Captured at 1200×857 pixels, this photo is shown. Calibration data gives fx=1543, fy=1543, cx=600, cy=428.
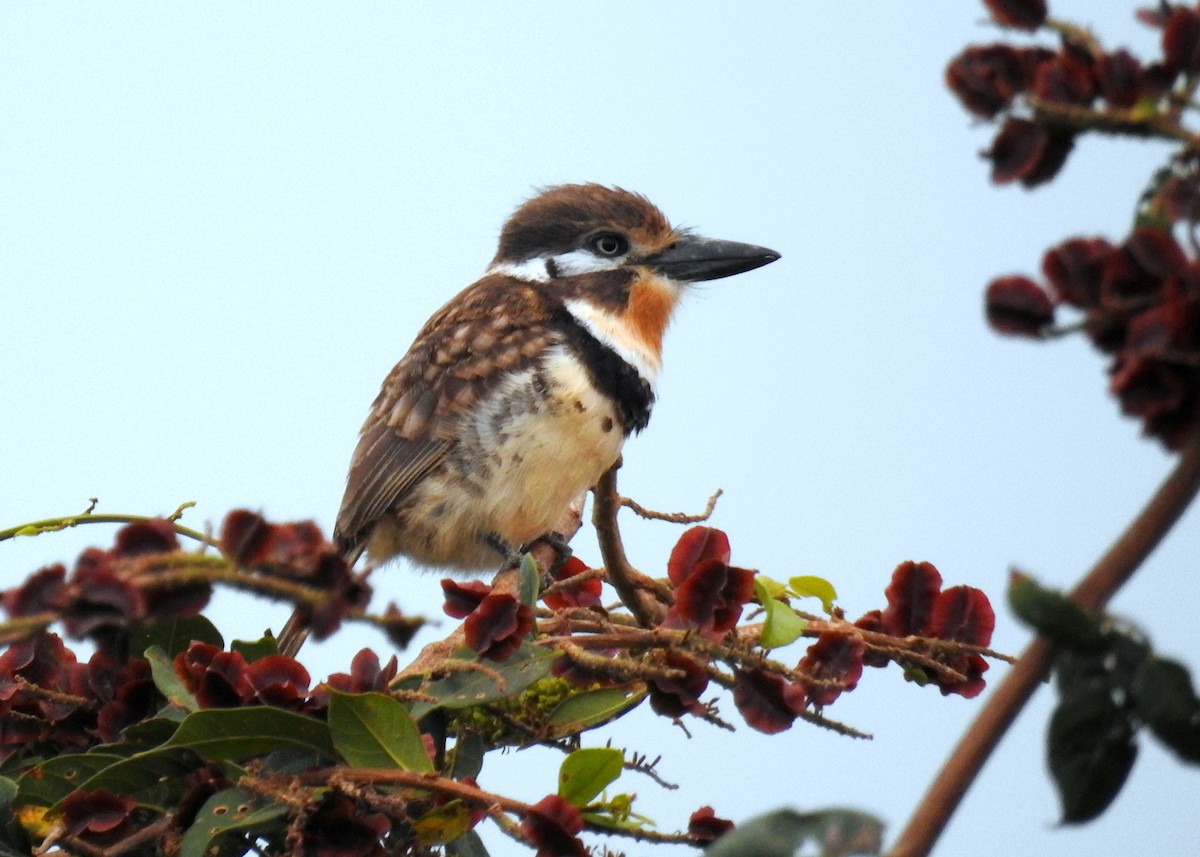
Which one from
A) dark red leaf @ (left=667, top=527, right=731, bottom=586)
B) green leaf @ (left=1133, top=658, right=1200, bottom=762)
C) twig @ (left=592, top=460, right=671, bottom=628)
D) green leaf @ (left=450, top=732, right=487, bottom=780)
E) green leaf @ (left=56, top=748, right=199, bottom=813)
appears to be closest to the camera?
green leaf @ (left=1133, top=658, right=1200, bottom=762)

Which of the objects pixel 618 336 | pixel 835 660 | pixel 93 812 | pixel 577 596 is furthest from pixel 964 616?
pixel 618 336

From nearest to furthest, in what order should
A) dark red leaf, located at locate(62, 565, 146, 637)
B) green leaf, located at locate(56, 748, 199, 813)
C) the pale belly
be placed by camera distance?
dark red leaf, located at locate(62, 565, 146, 637) → green leaf, located at locate(56, 748, 199, 813) → the pale belly

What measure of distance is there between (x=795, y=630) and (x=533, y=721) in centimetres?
32

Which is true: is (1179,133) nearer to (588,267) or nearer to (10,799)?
(10,799)

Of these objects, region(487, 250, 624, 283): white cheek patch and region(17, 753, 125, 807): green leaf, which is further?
region(487, 250, 624, 283): white cheek patch

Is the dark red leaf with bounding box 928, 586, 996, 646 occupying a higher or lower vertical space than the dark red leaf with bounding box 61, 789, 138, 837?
higher

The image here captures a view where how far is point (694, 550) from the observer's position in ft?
5.77

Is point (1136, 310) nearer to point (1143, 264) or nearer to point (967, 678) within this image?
point (1143, 264)

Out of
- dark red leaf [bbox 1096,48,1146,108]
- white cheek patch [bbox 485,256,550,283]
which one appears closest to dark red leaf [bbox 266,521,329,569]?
dark red leaf [bbox 1096,48,1146,108]

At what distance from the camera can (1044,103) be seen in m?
0.78

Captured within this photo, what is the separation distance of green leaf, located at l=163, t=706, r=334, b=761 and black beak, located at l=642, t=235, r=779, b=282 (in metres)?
2.32

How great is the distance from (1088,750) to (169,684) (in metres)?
1.08

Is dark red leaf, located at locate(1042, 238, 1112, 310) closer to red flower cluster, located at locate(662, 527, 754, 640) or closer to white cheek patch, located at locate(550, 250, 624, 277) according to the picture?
red flower cluster, located at locate(662, 527, 754, 640)

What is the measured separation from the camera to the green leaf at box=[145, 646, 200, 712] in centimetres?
158
